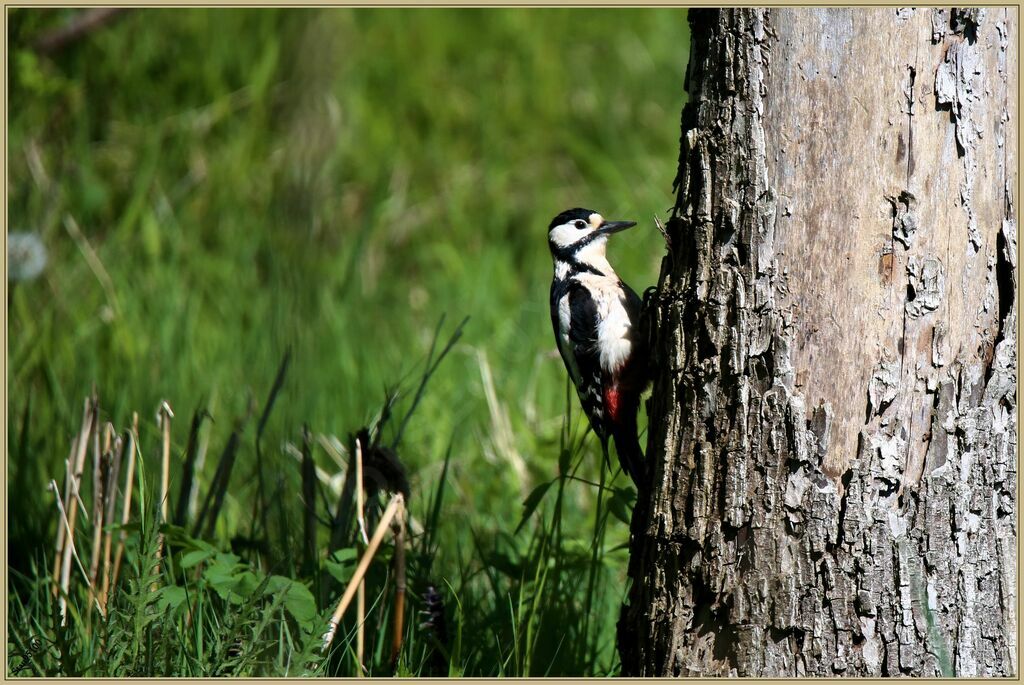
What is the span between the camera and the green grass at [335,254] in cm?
312

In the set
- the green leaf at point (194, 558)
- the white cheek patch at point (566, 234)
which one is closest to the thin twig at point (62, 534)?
the green leaf at point (194, 558)

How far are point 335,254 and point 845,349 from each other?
422cm

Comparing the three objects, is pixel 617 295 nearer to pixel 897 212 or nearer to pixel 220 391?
pixel 897 212

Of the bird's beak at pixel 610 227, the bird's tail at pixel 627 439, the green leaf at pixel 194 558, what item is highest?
the bird's beak at pixel 610 227

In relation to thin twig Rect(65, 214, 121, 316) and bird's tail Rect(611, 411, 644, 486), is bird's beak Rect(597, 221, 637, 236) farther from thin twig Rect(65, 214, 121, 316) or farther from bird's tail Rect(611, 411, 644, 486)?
thin twig Rect(65, 214, 121, 316)

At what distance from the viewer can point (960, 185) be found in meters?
2.12

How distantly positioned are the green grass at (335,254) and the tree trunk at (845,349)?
450mm

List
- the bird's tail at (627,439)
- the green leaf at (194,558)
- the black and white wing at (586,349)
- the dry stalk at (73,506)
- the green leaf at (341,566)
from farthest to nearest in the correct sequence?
the black and white wing at (586,349)
the bird's tail at (627,439)
the dry stalk at (73,506)
the green leaf at (341,566)
the green leaf at (194,558)

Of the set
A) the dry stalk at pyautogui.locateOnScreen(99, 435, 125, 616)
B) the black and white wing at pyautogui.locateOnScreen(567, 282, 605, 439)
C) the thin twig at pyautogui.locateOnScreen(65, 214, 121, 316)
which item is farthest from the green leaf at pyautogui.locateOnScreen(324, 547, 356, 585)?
the thin twig at pyautogui.locateOnScreen(65, 214, 121, 316)

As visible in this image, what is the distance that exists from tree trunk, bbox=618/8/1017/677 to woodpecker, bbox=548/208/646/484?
2.36 ft

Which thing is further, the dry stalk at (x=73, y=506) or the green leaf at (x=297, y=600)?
the dry stalk at (x=73, y=506)

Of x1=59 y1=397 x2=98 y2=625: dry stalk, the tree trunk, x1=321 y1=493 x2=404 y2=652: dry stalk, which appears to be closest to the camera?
the tree trunk

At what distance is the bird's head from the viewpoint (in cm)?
357

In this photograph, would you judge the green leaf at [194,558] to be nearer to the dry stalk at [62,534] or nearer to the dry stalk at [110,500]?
the dry stalk at [110,500]
